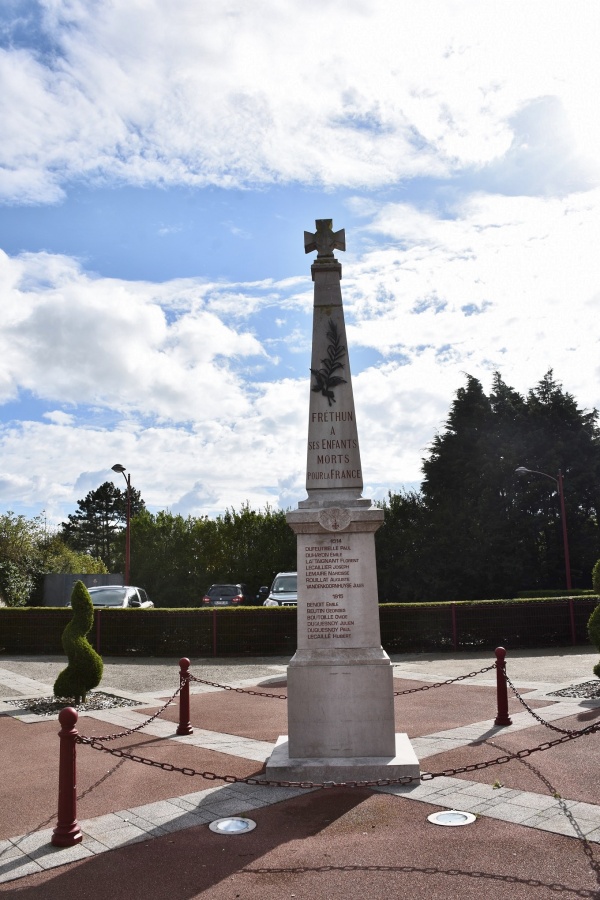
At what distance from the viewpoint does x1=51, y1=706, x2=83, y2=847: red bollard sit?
5348mm

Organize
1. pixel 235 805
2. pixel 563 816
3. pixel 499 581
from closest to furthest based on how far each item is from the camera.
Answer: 1. pixel 563 816
2. pixel 235 805
3. pixel 499 581

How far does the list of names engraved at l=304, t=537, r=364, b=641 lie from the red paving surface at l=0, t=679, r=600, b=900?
5.04ft

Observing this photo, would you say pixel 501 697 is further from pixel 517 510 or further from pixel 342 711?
pixel 517 510

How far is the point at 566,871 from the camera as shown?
4.61 meters

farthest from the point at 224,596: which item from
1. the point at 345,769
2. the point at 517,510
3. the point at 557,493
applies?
the point at 345,769

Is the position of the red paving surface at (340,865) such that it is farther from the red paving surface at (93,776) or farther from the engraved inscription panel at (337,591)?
the engraved inscription panel at (337,591)

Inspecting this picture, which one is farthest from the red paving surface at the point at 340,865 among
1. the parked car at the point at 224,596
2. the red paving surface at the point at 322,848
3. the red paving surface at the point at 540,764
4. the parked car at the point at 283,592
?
the parked car at the point at 224,596

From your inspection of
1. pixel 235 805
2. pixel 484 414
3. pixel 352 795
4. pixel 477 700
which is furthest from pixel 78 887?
pixel 484 414

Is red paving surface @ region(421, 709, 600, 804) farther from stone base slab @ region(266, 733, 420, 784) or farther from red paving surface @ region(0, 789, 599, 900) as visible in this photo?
red paving surface @ region(0, 789, 599, 900)

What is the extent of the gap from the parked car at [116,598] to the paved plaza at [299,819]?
1074cm

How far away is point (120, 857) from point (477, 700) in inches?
289

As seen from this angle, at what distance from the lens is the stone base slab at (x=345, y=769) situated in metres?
6.74

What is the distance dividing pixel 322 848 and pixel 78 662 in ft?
23.6

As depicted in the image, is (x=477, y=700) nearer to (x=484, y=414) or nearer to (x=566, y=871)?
(x=566, y=871)
